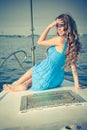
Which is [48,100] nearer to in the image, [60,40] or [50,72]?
[50,72]

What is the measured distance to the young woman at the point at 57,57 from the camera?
332cm

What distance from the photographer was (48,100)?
2.78 meters

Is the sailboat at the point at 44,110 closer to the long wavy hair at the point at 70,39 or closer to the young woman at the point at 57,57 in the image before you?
the young woman at the point at 57,57

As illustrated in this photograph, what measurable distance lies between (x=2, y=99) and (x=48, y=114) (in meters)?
0.85

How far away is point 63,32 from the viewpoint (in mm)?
3348

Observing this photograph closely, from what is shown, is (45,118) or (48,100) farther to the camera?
(48,100)

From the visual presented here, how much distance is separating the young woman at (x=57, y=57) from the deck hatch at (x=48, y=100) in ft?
1.19

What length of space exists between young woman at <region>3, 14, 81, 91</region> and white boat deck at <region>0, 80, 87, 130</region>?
28.4 inches

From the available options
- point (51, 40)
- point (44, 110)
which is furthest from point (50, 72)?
point (44, 110)

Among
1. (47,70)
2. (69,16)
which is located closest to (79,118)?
(47,70)

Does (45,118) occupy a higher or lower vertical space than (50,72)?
lower

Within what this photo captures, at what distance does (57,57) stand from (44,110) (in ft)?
3.43

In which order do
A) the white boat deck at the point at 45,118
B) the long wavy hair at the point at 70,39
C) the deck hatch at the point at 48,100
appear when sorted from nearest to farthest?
1. the white boat deck at the point at 45,118
2. the deck hatch at the point at 48,100
3. the long wavy hair at the point at 70,39

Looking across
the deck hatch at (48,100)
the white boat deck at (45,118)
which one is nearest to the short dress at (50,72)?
the deck hatch at (48,100)
